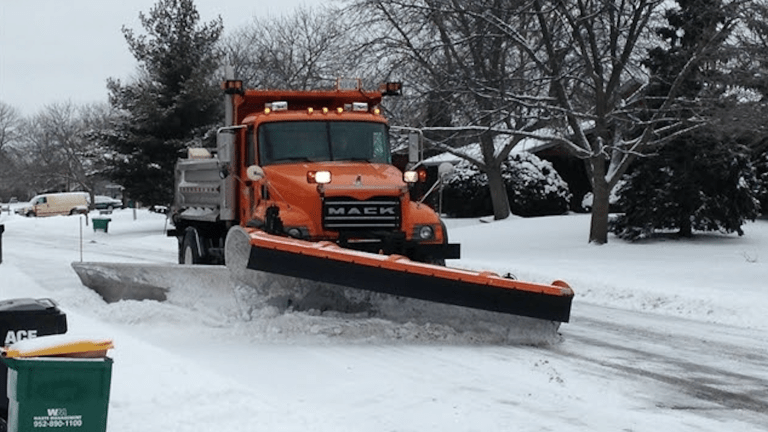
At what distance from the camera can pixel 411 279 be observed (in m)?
9.12

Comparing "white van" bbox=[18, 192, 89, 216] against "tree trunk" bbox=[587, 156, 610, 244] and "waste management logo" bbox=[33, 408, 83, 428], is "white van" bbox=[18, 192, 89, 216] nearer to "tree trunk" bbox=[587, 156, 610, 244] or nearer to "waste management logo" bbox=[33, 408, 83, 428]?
"tree trunk" bbox=[587, 156, 610, 244]

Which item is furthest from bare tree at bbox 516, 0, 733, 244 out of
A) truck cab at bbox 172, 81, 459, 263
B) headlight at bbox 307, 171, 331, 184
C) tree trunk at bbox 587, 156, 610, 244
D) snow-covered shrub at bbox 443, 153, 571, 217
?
snow-covered shrub at bbox 443, 153, 571, 217

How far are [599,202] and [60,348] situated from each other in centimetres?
1863

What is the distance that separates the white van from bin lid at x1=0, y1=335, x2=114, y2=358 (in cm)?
5760

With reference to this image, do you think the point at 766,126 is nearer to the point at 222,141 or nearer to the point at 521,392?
the point at 222,141

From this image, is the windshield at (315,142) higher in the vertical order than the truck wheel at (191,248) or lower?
higher

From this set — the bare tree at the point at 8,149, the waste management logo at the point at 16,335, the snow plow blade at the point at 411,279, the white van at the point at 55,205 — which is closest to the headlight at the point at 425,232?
the snow plow blade at the point at 411,279

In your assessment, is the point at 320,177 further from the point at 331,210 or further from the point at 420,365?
the point at 420,365

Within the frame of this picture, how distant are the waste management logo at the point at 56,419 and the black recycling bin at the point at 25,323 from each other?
0.76 metres

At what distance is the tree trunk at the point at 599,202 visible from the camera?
2178 centimetres

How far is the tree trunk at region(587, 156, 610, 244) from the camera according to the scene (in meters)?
21.8

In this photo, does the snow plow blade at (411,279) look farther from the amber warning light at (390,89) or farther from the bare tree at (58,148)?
the bare tree at (58,148)

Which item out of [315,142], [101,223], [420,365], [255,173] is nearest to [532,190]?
[101,223]

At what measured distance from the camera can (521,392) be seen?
727 centimetres
